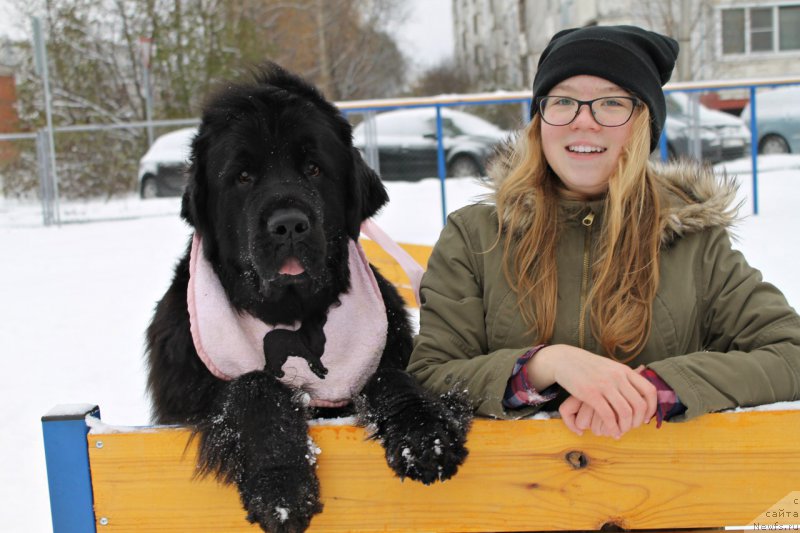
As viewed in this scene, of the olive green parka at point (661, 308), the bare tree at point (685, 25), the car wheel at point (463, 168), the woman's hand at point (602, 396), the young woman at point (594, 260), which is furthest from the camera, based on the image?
Result: the bare tree at point (685, 25)

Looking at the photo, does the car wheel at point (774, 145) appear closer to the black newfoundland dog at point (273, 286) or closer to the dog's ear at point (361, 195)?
the dog's ear at point (361, 195)

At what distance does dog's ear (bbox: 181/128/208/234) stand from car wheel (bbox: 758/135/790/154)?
477 inches

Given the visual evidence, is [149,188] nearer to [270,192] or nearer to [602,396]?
[270,192]

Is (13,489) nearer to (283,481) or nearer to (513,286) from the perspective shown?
(283,481)

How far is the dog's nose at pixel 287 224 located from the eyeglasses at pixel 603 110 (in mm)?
659

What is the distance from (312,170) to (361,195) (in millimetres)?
210

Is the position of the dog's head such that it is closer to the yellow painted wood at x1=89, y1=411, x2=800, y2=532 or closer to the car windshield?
the yellow painted wood at x1=89, y1=411, x2=800, y2=532

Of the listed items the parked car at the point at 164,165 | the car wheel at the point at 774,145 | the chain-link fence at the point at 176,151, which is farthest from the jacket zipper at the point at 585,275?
the car wheel at the point at 774,145

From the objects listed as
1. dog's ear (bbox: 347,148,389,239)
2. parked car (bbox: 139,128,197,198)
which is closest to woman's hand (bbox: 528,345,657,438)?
dog's ear (bbox: 347,148,389,239)

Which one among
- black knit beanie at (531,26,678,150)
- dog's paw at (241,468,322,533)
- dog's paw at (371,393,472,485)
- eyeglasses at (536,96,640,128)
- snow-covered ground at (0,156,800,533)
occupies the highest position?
black knit beanie at (531,26,678,150)

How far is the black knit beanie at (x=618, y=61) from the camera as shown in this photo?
66.9 inches

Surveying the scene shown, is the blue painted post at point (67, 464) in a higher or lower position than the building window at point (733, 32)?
lower

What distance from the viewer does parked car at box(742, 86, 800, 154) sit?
37.4 ft

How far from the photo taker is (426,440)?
139cm
